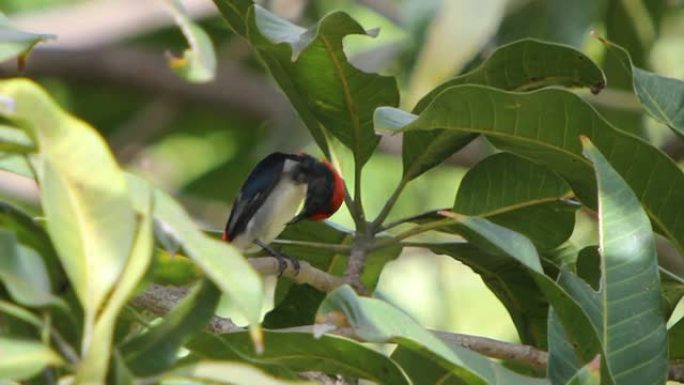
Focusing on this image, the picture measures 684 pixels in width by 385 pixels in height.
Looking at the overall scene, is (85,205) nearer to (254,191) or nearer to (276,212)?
(276,212)

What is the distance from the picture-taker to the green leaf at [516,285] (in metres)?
1.57

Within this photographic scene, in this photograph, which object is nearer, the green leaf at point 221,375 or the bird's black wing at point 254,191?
the green leaf at point 221,375

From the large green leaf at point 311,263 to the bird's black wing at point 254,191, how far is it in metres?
0.21

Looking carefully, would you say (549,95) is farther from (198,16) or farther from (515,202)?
(198,16)

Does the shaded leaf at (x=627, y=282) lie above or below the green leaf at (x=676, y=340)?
above

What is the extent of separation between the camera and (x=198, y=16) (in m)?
3.97

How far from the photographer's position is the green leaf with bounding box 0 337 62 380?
868 millimetres

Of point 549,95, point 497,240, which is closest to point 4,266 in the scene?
point 497,240

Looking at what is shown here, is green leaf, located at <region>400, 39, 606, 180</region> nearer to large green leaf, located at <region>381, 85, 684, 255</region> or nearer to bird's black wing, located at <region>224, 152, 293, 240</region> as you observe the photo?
large green leaf, located at <region>381, 85, 684, 255</region>

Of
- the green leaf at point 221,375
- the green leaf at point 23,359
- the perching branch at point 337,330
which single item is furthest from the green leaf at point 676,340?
the green leaf at point 23,359

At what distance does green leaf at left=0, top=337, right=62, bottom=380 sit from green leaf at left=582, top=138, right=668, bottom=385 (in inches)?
21.3

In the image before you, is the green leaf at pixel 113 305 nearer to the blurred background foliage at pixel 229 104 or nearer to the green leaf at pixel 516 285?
the green leaf at pixel 516 285

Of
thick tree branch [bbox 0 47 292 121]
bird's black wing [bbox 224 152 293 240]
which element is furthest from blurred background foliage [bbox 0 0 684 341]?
bird's black wing [bbox 224 152 293 240]

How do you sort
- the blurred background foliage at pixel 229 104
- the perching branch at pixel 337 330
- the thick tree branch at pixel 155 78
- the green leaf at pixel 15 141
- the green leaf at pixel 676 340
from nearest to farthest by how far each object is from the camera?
the green leaf at pixel 15 141, the perching branch at pixel 337 330, the green leaf at pixel 676 340, the blurred background foliage at pixel 229 104, the thick tree branch at pixel 155 78
